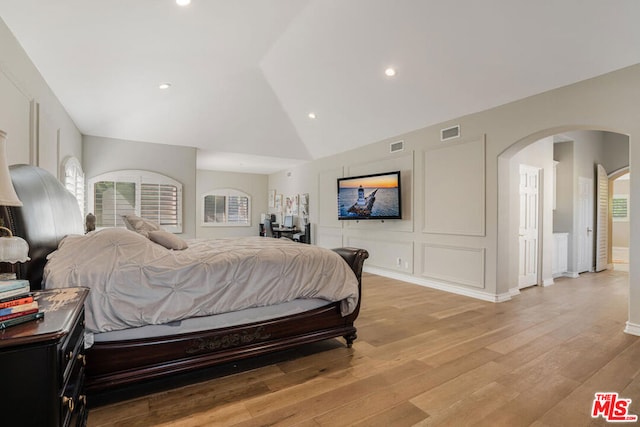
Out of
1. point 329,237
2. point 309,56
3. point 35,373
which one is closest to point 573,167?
point 329,237

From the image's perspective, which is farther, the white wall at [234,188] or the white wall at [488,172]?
the white wall at [234,188]

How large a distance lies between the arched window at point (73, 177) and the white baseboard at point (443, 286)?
5.07 m

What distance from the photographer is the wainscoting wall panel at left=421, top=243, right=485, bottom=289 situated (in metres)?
4.27

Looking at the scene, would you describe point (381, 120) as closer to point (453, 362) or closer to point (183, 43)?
point (183, 43)

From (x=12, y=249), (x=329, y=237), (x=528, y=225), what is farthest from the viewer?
(x=329, y=237)

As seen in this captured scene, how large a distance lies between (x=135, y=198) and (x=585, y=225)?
908cm

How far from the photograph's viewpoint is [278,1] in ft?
11.0

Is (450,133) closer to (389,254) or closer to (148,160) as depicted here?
(389,254)

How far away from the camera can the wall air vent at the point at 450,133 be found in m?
4.54

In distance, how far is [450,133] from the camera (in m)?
4.63

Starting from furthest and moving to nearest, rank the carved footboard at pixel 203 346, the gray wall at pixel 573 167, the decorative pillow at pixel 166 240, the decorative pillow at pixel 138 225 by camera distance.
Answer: the gray wall at pixel 573 167 < the decorative pillow at pixel 138 225 < the decorative pillow at pixel 166 240 < the carved footboard at pixel 203 346

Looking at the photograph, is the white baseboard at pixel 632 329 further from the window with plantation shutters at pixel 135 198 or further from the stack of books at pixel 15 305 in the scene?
the window with plantation shutters at pixel 135 198

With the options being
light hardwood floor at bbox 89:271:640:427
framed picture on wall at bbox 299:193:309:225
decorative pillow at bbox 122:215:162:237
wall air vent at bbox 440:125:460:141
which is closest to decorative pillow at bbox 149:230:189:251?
decorative pillow at bbox 122:215:162:237

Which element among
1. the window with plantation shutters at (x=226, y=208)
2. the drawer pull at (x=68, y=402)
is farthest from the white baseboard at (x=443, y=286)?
the window with plantation shutters at (x=226, y=208)
